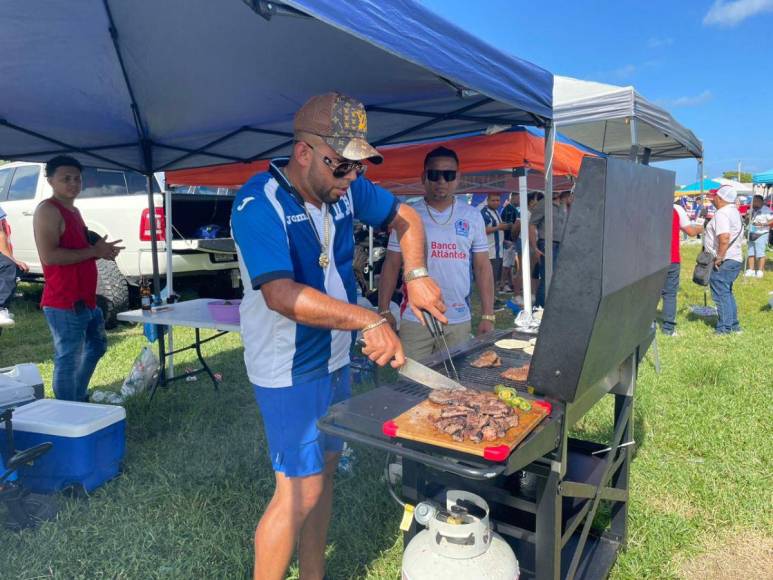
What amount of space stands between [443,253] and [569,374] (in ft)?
5.68

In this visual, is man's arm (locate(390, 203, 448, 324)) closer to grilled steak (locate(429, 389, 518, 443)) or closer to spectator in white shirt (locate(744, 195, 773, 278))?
grilled steak (locate(429, 389, 518, 443))

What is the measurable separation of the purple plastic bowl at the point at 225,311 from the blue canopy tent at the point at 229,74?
4.58 ft

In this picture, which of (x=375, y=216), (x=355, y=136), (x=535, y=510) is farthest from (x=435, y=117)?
Result: (x=535, y=510)

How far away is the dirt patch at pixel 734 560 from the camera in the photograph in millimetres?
2471

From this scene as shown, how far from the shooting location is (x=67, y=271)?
372cm

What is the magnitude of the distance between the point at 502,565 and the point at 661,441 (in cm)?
258

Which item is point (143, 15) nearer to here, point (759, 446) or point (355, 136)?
point (355, 136)

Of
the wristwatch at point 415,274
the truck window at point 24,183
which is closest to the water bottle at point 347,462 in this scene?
the wristwatch at point 415,274

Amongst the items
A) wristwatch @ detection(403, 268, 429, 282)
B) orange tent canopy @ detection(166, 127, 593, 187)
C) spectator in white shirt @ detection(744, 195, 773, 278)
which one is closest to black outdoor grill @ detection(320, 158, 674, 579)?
wristwatch @ detection(403, 268, 429, 282)

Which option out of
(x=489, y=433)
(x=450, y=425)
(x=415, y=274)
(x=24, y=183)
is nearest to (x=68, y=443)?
(x=415, y=274)

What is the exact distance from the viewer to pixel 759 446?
3.60 meters

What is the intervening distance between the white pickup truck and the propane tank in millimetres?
5538

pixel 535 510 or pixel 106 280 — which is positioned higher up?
pixel 106 280

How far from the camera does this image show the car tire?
6.73 meters
